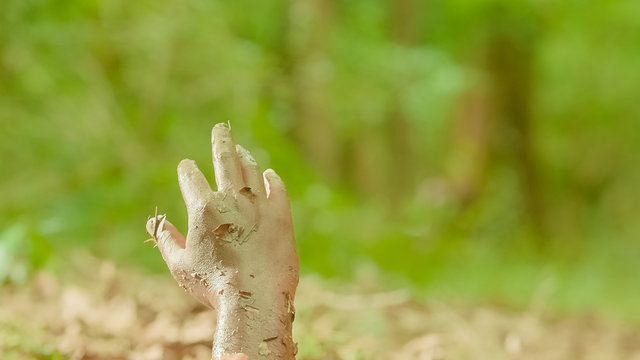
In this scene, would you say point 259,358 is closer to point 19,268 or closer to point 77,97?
point 19,268

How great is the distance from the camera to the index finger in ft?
4.56

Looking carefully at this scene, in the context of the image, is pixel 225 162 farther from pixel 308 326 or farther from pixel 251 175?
pixel 308 326

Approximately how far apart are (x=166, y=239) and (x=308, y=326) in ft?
2.84

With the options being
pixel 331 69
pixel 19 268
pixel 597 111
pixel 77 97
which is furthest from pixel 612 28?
pixel 19 268

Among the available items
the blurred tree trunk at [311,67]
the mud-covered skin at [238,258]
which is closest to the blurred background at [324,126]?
the blurred tree trunk at [311,67]

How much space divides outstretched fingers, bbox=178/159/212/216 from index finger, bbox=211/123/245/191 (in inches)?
1.3

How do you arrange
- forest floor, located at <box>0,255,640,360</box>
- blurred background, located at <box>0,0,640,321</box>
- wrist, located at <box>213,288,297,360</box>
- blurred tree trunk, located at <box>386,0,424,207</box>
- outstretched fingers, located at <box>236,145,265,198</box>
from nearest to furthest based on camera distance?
wrist, located at <box>213,288,297,360</box> < outstretched fingers, located at <box>236,145,265,198</box> < forest floor, located at <box>0,255,640,360</box> < blurred background, located at <box>0,0,640,321</box> < blurred tree trunk, located at <box>386,0,424,207</box>

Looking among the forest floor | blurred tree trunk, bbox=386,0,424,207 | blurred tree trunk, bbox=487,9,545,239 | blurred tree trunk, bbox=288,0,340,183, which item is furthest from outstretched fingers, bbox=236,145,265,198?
blurred tree trunk, bbox=487,9,545,239

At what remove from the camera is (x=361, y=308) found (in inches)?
101

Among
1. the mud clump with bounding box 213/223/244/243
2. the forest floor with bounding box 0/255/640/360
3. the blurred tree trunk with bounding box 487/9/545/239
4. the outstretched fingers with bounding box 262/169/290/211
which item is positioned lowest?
the mud clump with bounding box 213/223/244/243

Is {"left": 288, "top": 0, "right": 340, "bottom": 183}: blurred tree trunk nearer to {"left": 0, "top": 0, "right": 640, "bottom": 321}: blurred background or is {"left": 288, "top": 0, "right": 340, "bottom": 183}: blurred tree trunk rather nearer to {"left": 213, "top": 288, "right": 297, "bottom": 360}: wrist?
{"left": 0, "top": 0, "right": 640, "bottom": 321}: blurred background

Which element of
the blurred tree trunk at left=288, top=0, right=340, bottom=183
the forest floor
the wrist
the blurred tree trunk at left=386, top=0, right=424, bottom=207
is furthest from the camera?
the blurred tree trunk at left=386, top=0, right=424, bottom=207

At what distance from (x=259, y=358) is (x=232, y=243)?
8.8 inches

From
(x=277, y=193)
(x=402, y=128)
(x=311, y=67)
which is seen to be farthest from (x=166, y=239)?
(x=402, y=128)
